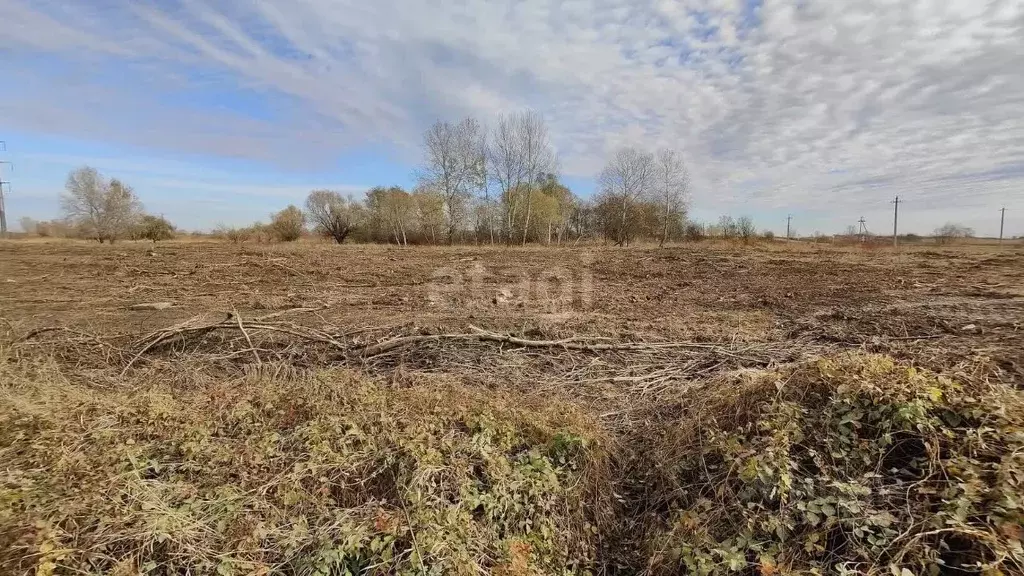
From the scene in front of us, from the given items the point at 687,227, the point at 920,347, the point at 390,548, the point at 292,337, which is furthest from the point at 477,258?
the point at 687,227

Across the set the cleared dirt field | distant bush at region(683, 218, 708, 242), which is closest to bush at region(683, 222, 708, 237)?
distant bush at region(683, 218, 708, 242)

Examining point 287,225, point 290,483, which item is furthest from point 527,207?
point 290,483

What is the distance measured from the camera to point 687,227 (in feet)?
121

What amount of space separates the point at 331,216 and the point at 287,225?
235 inches

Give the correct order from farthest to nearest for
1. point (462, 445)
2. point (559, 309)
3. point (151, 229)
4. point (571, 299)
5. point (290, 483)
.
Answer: point (151, 229)
point (571, 299)
point (559, 309)
point (462, 445)
point (290, 483)

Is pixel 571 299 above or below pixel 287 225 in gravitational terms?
below

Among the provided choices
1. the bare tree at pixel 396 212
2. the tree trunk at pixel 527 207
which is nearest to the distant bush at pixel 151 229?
the bare tree at pixel 396 212

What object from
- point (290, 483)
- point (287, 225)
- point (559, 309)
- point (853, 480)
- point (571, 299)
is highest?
point (287, 225)

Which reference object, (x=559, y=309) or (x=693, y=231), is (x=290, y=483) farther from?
(x=693, y=231)

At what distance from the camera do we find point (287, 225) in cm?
3316

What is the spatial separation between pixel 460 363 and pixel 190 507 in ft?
9.70

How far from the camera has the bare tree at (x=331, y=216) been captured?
127 feet

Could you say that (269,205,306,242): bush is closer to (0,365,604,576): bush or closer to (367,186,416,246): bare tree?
(367,186,416,246): bare tree

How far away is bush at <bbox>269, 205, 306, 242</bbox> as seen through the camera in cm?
3281
